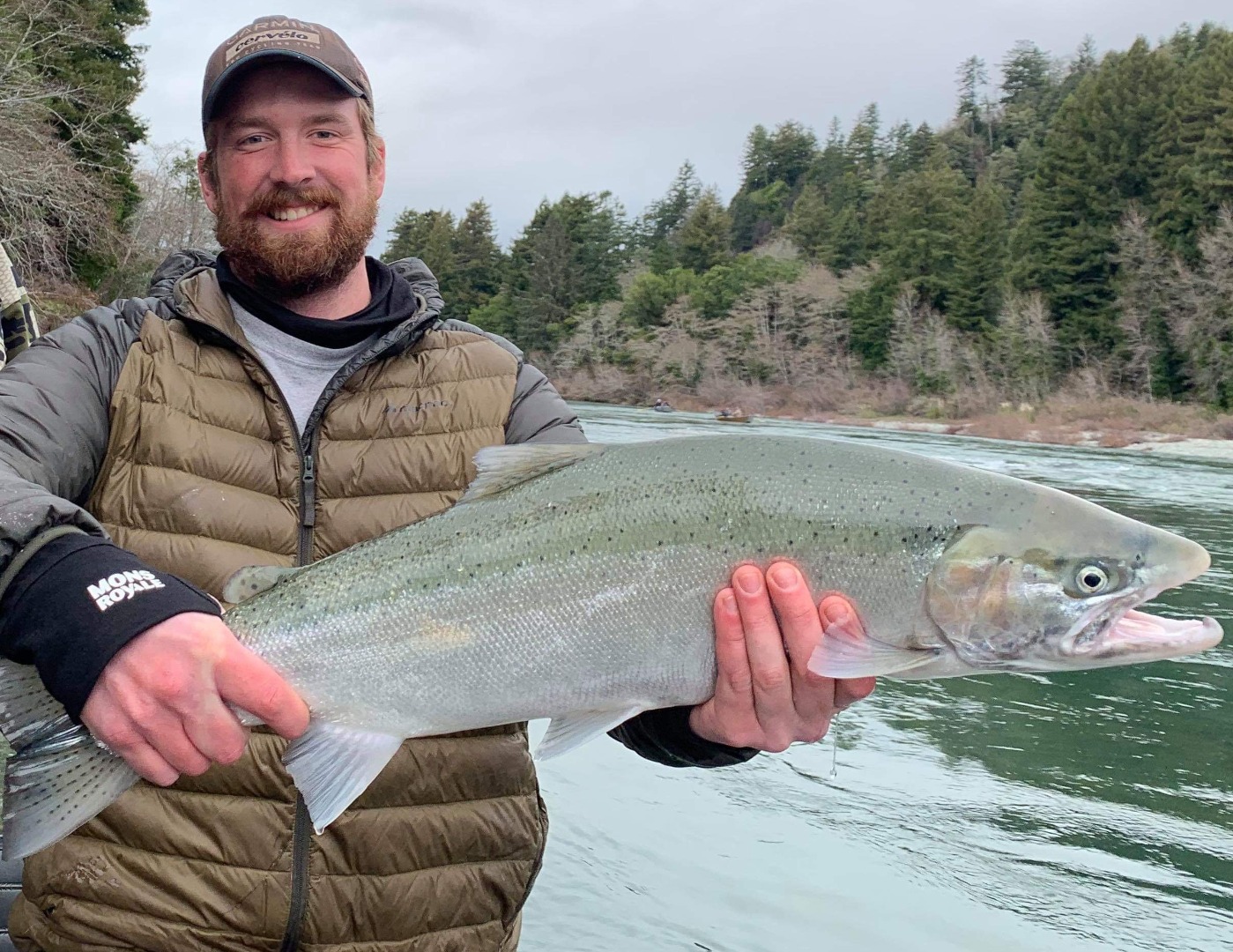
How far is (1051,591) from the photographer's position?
2539 mm

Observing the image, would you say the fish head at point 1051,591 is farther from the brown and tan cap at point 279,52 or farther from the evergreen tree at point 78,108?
the evergreen tree at point 78,108

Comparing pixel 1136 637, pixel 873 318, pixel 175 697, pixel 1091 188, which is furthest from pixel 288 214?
pixel 873 318

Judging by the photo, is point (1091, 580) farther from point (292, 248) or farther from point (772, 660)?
point (292, 248)

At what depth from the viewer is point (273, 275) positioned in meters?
2.89

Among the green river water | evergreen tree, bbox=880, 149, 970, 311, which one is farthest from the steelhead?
evergreen tree, bbox=880, 149, 970, 311

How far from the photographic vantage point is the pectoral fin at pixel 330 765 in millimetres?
2262

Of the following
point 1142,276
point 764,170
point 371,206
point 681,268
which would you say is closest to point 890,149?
point 764,170

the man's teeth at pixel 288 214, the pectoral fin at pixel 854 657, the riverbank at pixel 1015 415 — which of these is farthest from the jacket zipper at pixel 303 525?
the riverbank at pixel 1015 415

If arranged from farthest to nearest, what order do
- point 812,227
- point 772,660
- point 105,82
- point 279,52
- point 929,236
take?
point 812,227 → point 929,236 → point 105,82 → point 279,52 → point 772,660

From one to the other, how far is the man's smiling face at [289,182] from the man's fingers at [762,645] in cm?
145

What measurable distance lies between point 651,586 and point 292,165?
1557 mm

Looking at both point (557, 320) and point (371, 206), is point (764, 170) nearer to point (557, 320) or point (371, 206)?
point (557, 320)

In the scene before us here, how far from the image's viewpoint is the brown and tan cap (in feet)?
9.36

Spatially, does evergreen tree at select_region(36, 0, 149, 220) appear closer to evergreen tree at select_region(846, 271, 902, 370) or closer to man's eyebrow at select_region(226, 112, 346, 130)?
man's eyebrow at select_region(226, 112, 346, 130)
